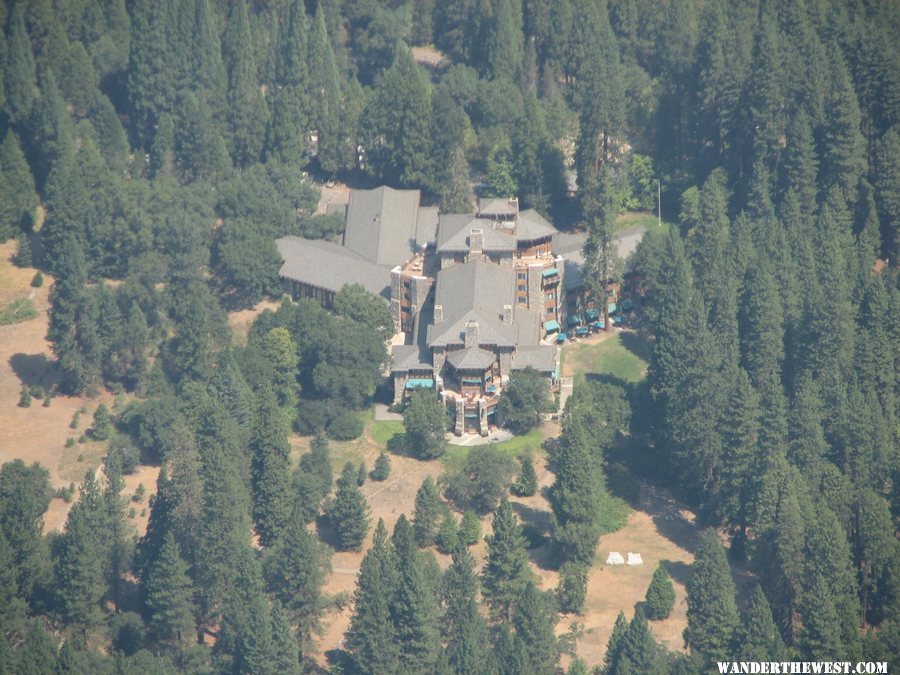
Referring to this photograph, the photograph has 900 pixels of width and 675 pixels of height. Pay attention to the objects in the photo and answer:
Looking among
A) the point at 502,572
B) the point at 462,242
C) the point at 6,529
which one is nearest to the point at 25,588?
the point at 6,529

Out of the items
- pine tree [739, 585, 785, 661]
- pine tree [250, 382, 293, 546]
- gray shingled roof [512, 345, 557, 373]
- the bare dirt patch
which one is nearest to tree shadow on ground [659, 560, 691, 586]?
pine tree [739, 585, 785, 661]

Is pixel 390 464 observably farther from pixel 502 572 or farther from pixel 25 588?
pixel 25 588

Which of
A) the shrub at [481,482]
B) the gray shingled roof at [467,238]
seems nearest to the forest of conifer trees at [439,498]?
the shrub at [481,482]

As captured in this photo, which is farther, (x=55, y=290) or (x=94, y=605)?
(x=55, y=290)

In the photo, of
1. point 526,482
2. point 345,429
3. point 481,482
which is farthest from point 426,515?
point 345,429

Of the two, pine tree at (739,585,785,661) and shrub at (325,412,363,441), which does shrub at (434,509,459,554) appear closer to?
shrub at (325,412,363,441)

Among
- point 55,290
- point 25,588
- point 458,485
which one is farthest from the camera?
point 55,290
